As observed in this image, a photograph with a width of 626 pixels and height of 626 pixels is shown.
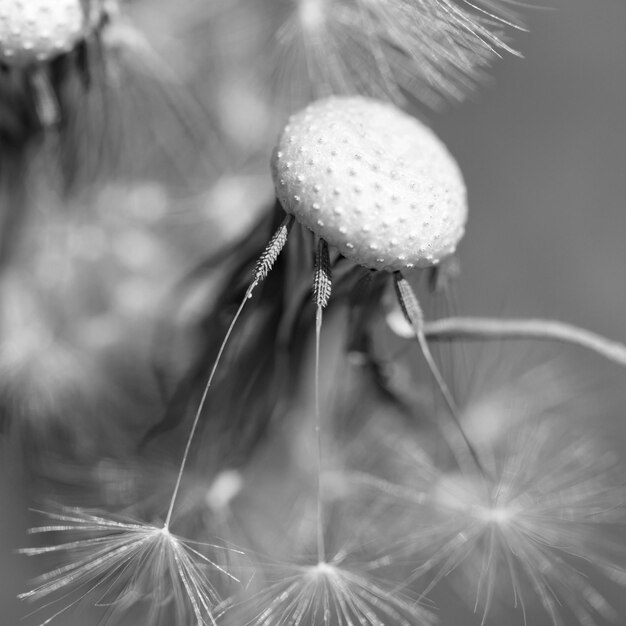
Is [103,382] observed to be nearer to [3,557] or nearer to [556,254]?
[3,557]

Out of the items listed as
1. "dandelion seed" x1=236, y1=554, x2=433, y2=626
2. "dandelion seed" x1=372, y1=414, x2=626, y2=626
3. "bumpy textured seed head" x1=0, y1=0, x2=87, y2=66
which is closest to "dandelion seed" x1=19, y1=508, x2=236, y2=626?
"dandelion seed" x1=236, y1=554, x2=433, y2=626

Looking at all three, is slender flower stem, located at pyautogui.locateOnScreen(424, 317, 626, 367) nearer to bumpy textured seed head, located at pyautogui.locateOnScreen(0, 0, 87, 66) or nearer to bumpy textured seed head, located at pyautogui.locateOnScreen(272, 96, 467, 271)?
bumpy textured seed head, located at pyautogui.locateOnScreen(272, 96, 467, 271)

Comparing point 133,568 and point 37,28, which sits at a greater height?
point 37,28

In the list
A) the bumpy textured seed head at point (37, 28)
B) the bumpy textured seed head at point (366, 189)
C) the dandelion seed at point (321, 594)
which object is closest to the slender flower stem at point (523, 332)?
the bumpy textured seed head at point (366, 189)

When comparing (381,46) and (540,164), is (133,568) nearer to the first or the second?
(381,46)

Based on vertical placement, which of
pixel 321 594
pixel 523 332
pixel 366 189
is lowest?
pixel 321 594

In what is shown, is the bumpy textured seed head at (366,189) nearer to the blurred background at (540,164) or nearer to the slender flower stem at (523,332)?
the slender flower stem at (523,332)

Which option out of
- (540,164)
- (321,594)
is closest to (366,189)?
(321,594)
